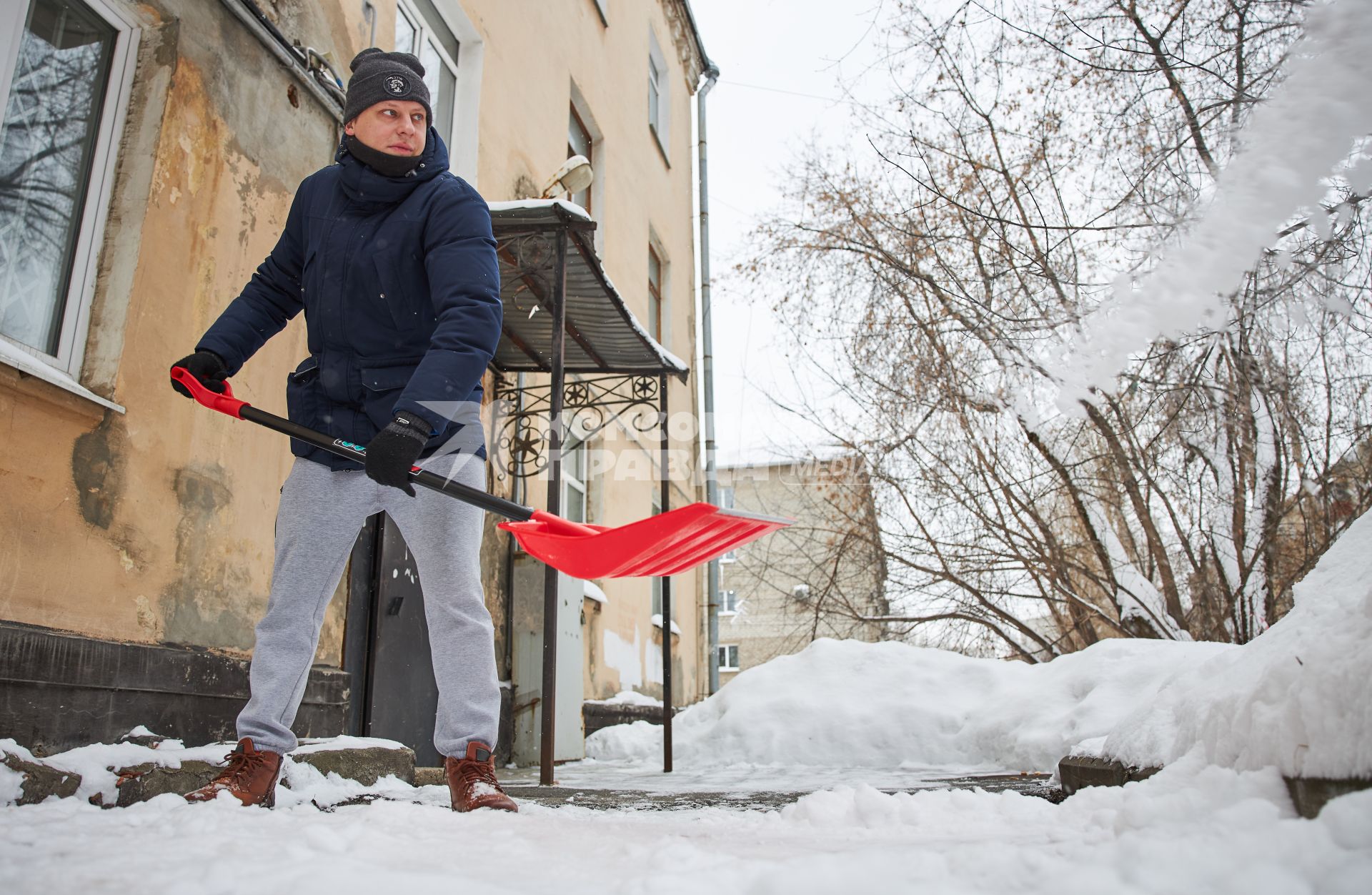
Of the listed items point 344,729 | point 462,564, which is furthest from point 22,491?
point 344,729

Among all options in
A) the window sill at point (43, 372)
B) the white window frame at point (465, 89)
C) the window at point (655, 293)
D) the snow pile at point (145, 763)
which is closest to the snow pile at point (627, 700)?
the window at point (655, 293)

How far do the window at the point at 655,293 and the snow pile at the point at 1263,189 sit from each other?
17.8 feet

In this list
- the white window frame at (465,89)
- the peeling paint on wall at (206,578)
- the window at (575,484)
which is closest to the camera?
the peeling paint on wall at (206,578)

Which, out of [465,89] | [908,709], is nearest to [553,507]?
[908,709]

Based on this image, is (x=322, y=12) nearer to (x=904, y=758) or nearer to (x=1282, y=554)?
(x=904, y=758)

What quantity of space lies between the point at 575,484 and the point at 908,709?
391 centimetres

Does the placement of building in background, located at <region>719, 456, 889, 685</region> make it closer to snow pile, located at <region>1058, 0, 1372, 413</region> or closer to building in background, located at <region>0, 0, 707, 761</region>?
snow pile, located at <region>1058, 0, 1372, 413</region>

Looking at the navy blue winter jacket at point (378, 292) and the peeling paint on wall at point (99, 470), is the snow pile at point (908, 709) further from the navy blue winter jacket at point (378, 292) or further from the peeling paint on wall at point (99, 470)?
the peeling paint on wall at point (99, 470)

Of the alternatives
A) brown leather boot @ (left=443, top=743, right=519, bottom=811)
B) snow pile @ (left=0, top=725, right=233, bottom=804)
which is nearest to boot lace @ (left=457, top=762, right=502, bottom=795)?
brown leather boot @ (left=443, top=743, right=519, bottom=811)

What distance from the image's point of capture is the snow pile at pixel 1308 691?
1.21m

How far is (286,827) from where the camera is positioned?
1653 mm

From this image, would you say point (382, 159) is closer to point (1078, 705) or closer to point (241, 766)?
point (241, 766)

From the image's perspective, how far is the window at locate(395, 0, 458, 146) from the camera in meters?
5.47

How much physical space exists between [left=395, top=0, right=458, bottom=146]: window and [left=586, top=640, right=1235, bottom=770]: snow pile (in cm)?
417
